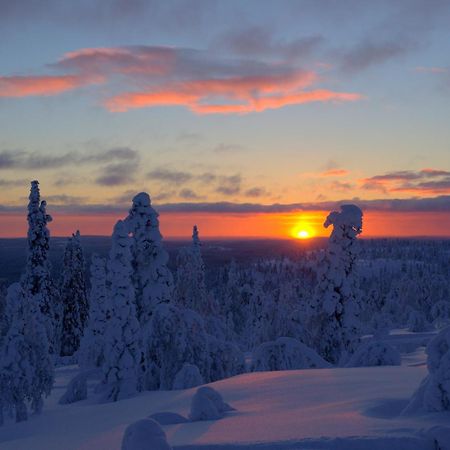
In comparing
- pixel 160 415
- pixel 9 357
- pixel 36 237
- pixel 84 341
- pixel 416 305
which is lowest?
pixel 416 305

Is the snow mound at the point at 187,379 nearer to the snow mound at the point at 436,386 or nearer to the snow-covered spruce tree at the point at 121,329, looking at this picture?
the snow-covered spruce tree at the point at 121,329

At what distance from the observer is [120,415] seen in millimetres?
11047

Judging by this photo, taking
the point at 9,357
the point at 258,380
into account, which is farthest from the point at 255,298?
the point at 258,380

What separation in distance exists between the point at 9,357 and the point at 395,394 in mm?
16162

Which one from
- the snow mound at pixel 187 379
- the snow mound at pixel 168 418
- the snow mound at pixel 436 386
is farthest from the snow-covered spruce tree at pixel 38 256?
the snow mound at pixel 436 386

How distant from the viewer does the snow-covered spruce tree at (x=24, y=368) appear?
20.3 m

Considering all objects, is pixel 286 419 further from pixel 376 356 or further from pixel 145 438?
pixel 376 356

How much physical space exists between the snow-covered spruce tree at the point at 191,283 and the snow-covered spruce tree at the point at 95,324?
604cm

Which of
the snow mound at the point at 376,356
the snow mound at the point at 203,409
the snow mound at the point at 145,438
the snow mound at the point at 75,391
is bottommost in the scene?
the snow mound at the point at 75,391

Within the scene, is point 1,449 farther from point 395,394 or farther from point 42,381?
point 42,381

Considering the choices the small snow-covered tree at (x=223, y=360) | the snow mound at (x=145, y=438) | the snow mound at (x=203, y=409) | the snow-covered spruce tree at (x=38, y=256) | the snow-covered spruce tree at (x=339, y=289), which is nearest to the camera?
the snow mound at (x=145, y=438)

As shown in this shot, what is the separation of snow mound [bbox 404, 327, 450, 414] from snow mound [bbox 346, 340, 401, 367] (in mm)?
11063

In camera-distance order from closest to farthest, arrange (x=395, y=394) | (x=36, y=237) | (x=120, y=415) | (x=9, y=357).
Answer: (x=395, y=394) → (x=120, y=415) → (x=9, y=357) → (x=36, y=237)

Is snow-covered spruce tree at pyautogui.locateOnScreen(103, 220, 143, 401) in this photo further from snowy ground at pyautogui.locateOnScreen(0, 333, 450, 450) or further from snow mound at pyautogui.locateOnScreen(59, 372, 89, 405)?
snowy ground at pyautogui.locateOnScreen(0, 333, 450, 450)
